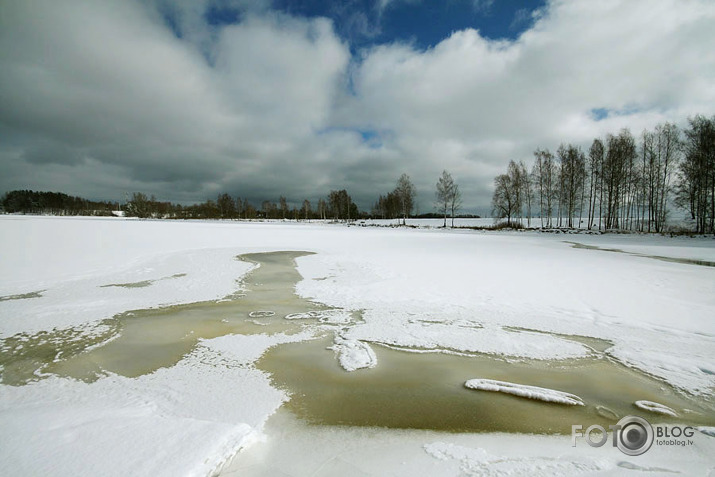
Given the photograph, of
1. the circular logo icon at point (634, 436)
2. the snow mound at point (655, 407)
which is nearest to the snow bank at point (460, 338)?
the snow mound at point (655, 407)

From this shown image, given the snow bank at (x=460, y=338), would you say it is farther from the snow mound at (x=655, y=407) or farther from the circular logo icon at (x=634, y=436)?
the circular logo icon at (x=634, y=436)

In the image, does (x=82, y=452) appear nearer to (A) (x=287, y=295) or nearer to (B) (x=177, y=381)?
(B) (x=177, y=381)

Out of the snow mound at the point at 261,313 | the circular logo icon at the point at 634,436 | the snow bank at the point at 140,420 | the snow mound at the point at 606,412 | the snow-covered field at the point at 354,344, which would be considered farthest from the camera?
the snow mound at the point at 261,313

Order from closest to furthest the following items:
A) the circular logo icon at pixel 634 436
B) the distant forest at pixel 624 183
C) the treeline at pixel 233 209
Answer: the circular logo icon at pixel 634 436 < the distant forest at pixel 624 183 < the treeline at pixel 233 209

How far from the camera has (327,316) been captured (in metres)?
5.86

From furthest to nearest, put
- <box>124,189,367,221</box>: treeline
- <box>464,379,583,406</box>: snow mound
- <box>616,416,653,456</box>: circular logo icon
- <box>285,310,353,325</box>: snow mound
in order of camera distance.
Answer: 1. <box>124,189,367,221</box>: treeline
2. <box>285,310,353,325</box>: snow mound
3. <box>464,379,583,406</box>: snow mound
4. <box>616,416,653,456</box>: circular logo icon

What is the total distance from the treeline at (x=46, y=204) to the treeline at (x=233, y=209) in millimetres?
26945

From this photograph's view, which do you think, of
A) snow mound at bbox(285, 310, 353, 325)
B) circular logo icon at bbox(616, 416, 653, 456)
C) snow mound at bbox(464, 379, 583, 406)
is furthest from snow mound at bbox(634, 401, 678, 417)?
snow mound at bbox(285, 310, 353, 325)

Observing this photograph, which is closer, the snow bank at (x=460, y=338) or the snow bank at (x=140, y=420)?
the snow bank at (x=140, y=420)

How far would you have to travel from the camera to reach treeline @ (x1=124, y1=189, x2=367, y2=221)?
292 ft

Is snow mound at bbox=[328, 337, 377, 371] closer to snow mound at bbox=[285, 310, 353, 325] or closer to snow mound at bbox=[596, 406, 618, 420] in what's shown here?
snow mound at bbox=[285, 310, 353, 325]

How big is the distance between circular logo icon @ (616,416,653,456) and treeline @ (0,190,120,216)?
161 metres

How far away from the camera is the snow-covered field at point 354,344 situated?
219cm

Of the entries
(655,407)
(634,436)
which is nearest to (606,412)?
(634,436)
